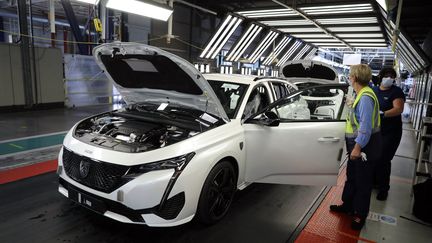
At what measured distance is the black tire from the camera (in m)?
2.61

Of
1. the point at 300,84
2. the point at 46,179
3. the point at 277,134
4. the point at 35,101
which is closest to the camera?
the point at 277,134

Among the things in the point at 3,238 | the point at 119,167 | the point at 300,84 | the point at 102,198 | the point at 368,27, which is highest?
the point at 368,27

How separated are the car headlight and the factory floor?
672mm

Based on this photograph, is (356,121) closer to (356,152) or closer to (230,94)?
(356,152)

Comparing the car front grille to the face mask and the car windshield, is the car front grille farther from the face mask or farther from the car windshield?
the face mask

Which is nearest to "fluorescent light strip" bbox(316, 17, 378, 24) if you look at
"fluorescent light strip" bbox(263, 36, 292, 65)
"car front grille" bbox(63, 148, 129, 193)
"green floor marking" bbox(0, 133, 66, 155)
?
"fluorescent light strip" bbox(263, 36, 292, 65)

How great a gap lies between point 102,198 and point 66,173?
1.83ft

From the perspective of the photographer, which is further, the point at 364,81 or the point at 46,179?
the point at 46,179

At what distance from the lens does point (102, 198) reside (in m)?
2.39

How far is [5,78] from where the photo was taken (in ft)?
27.3

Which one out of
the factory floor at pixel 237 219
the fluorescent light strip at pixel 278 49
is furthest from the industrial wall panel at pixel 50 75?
the fluorescent light strip at pixel 278 49

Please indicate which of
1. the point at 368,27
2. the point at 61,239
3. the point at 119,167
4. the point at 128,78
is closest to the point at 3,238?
the point at 61,239

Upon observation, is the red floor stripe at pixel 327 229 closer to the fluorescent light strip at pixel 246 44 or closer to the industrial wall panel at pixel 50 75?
the industrial wall panel at pixel 50 75

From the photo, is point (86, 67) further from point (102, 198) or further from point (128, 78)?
point (102, 198)
